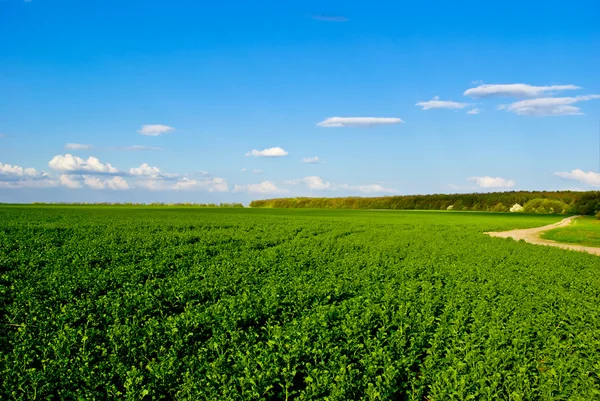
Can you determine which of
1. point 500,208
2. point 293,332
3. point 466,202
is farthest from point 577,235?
point 466,202

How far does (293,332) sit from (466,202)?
127514 millimetres

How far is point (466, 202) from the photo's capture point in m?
129

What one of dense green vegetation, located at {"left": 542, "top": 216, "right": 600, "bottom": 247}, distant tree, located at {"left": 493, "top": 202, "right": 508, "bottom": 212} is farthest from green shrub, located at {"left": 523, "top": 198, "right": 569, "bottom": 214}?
dense green vegetation, located at {"left": 542, "top": 216, "right": 600, "bottom": 247}

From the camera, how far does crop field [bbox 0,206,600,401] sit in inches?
328

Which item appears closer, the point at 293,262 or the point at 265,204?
the point at 293,262

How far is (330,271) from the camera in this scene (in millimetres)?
19047

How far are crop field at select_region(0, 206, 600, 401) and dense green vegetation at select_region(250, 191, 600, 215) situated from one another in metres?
99.4

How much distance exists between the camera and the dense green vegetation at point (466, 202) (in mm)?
107250

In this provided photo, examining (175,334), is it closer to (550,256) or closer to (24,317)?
(24,317)

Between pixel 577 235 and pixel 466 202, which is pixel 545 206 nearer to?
pixel 466 202

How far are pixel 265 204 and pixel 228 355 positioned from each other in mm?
137825

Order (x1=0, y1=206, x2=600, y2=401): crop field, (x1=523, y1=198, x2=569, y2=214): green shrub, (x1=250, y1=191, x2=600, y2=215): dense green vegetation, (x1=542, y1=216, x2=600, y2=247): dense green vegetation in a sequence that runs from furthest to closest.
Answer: (x1=250, y1=191, x2=600, y2=215): dense green vegetation
(x1=523, y1=198, x2=569, y2=214): green shrub
(x1=542, y1=216, x2=600, y2=247): dense green vegetation
(x1=0, y1=206, x2=600, y2=401): crop field

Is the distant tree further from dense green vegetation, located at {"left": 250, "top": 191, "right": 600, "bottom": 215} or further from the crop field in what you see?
the crop field

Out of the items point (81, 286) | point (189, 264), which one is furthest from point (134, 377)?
point (189, 264)
